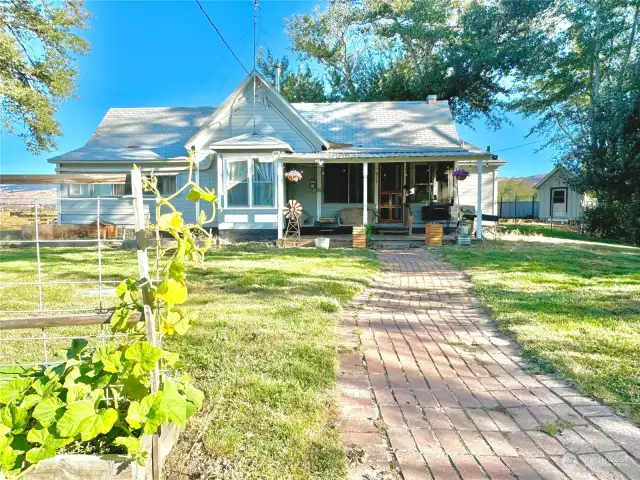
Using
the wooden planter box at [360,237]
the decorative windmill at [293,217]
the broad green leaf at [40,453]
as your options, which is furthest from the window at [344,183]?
the broad green leaf at [40,453]

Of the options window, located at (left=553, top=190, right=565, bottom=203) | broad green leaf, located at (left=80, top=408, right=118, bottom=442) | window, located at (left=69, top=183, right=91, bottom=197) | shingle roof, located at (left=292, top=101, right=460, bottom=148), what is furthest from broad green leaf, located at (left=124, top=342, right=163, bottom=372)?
window, located at (left=553, top=190, right=565, bottom=203)

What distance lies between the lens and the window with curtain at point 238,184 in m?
14.3

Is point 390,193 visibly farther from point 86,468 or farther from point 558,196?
point 558,196

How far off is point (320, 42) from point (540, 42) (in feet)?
43.8

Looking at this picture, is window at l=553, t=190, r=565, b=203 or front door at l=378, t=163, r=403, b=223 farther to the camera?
window at l=553, t=190, r=565, b=203

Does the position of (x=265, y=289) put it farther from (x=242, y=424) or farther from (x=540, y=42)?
(x=540, y=42)

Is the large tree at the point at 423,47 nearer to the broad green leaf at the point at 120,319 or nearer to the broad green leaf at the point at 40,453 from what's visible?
the broad green leaf at the point at 120,319

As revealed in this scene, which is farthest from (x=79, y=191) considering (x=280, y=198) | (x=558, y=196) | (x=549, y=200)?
(x=549, y=200)

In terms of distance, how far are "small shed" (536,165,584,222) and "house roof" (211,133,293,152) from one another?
21054 millimetres

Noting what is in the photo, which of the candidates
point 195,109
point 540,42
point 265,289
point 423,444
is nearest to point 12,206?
point 423,444

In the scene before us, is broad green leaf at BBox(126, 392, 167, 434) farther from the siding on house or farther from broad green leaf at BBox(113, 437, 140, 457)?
the siding on house

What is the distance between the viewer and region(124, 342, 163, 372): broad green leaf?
6.33 ft

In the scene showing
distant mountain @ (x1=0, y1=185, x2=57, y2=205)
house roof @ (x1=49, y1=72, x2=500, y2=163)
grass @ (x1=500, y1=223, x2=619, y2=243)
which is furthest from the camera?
grass @ (x1=500, y1=223, x2=619, y2=243)

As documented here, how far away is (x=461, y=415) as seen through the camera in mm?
2922
